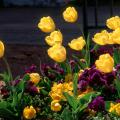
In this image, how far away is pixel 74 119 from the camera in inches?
147

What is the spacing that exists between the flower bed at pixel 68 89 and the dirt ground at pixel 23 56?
4.16 meters

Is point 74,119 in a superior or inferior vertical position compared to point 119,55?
inferior

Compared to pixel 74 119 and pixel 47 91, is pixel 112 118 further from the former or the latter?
pixel 47 91

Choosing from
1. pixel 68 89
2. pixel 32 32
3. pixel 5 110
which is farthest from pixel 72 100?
pixel 32 32

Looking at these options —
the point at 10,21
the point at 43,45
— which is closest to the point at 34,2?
the point at 10,21

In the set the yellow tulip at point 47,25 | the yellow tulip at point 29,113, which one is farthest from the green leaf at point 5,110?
the yellow tulip at point 47,25

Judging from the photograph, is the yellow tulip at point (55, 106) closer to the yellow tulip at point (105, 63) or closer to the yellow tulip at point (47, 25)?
the yellow tulip at point (105, 63)

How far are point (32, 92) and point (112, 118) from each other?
0.63m

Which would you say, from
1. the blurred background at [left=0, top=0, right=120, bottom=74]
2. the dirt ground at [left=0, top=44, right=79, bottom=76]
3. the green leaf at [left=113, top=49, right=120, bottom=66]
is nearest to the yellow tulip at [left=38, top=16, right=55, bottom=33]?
the green leaf at [left=113, top=49, right=120, bottom=66]

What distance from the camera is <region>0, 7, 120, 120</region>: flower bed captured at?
3717 millimetres

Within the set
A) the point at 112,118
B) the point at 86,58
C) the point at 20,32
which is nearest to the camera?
the point at 112,118

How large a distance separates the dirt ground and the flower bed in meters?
4.16

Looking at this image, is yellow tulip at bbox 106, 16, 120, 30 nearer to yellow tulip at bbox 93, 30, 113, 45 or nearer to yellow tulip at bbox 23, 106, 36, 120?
yellow tulip at bbox 93, 30, 113, 45

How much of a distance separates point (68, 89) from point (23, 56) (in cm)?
585
